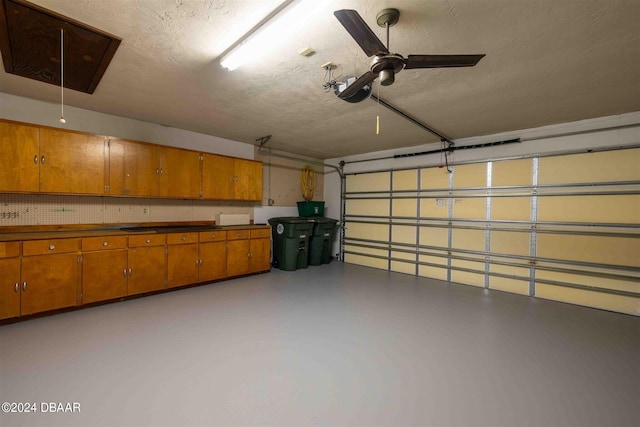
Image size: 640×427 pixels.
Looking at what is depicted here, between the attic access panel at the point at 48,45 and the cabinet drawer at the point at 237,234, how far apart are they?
2720 millimetres

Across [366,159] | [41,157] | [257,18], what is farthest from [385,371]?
[366,159]

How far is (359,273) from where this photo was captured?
5.57m

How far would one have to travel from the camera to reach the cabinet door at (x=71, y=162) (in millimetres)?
3221

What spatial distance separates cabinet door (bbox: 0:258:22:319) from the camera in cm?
278

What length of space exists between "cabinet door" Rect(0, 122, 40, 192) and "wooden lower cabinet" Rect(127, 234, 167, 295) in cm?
124

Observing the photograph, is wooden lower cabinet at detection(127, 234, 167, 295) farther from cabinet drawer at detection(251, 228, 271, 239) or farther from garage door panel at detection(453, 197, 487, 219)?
garage door panel at detection(453, 197, 487, 219)

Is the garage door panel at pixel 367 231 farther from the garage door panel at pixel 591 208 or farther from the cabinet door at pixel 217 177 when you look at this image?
the cabinet door at pixel 217 177

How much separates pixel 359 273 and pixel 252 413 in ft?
13.4

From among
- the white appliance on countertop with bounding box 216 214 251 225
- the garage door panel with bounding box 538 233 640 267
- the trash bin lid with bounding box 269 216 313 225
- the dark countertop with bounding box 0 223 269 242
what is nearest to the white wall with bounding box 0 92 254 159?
the white appliance on countertop with bounding box 216 214 251 225

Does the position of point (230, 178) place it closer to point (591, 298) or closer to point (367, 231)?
point (367, 231)

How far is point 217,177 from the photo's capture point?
4.81m

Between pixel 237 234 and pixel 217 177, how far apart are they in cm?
110

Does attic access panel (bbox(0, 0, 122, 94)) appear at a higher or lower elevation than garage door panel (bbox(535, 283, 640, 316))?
higher

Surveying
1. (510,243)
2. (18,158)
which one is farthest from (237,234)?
(510,243)
